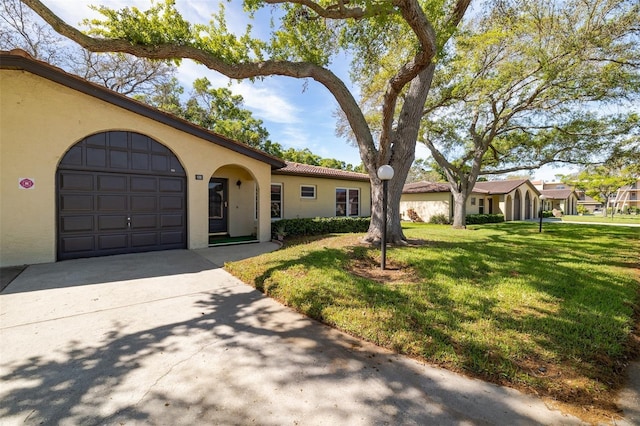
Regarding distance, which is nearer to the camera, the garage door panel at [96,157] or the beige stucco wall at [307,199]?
the garage door panel at [96,157]

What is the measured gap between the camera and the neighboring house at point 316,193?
40.6 ft

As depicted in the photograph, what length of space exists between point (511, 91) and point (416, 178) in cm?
4056

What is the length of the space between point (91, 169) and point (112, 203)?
100cm

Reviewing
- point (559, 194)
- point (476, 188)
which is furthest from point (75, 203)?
point (559, 194)

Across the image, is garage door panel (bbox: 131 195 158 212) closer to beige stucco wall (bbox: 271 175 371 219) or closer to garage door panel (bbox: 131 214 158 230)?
garage door panel (bbox: 131 214 158 230)

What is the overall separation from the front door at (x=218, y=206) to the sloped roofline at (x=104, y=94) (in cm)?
230

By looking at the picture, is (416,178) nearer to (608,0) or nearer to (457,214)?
(457,214)

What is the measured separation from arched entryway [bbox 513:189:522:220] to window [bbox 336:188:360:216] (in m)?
19.2

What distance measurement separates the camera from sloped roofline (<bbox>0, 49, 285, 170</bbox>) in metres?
5.98

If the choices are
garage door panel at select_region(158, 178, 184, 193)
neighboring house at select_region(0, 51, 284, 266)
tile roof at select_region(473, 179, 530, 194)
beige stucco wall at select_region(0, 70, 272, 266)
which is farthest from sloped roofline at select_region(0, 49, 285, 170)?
tile roof at select_region(473, 179, 530, 194)

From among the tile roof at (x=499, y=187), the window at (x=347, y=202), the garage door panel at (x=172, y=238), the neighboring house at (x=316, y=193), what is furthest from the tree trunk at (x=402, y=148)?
the tile roof at (x=499, y=187)

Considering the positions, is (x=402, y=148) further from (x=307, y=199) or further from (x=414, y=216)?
(x=414, y=216)

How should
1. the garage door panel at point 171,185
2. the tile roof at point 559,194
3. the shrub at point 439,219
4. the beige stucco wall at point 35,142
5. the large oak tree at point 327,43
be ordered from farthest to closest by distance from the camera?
the tile roof at point 559,194, the shrub at point 439,219, the garage door panel at point 171,185, the beige stucco wall at point 35,142, the large oak tree at point 327,43

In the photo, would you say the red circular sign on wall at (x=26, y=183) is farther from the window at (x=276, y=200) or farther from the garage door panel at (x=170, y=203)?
the window at (x=276, y=200)
